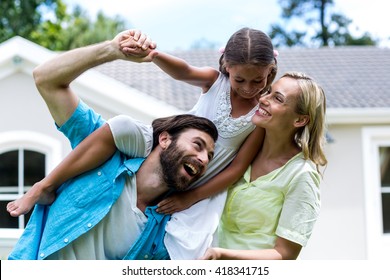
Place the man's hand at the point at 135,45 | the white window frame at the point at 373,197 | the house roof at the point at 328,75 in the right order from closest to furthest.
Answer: the man's hand at the point at 135,45, the white window frame at the point at 373,197, the house roof at the point at 328,75

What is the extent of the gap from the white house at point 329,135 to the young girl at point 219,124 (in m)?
5.20

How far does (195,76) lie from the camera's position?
3.15 meters

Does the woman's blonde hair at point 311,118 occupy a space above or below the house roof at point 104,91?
above

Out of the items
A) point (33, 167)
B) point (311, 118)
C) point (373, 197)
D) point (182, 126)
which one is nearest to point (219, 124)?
point (182, 126)

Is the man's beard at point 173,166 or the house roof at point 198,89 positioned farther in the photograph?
the house roof at point 198,89

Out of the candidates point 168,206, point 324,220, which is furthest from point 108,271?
point 324,220

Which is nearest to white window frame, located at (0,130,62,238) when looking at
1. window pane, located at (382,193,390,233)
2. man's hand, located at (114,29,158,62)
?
window pane, located at (382,193,390,233)

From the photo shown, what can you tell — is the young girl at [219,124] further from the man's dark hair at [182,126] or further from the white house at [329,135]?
the white house at [329,135]

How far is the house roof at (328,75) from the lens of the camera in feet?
31.0

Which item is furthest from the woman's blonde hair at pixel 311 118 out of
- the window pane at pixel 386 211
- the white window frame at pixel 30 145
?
the window pane at pixel 386 211

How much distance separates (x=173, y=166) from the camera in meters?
2.88

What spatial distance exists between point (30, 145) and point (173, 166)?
6.12 m

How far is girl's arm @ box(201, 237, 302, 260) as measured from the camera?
2825mm

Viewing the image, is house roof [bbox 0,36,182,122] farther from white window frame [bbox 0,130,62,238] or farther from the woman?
the woman
